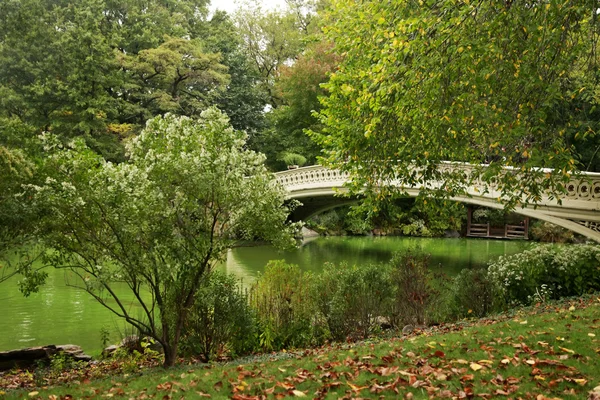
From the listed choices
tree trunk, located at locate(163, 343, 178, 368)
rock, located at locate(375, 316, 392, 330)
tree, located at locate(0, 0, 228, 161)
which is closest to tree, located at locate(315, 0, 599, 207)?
rock, located at locate(375, 316, 392, 330)

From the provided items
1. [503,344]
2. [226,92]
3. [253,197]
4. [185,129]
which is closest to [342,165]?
[253,197]

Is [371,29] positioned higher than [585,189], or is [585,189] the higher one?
[371,29]

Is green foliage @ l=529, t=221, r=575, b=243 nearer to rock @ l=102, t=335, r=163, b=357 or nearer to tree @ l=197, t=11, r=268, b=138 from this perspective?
tree @ l=197, t=11, r=268, b=138

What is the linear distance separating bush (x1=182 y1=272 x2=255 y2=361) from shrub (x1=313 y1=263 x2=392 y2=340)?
1.29 meters

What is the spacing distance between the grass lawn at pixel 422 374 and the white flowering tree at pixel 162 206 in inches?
49.2

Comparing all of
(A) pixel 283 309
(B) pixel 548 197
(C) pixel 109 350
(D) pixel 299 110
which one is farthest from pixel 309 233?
(C) pixel 109 350

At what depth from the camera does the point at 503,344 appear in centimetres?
560

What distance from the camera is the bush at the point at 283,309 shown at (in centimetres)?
862

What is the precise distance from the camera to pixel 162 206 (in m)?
6.45

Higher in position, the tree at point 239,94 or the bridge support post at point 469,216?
the tree at point 239,94

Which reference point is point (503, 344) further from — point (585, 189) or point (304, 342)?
point (585, 189)

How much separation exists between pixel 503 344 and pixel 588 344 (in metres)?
0.74

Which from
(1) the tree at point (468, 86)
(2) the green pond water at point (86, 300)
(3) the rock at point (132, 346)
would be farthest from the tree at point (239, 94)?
(1) the tree at point (468, 86)

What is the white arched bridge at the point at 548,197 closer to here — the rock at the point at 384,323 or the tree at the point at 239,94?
the rock at the point at 384,323
